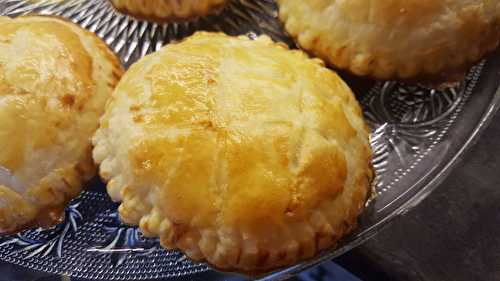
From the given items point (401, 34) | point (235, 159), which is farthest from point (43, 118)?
point (401, 34)

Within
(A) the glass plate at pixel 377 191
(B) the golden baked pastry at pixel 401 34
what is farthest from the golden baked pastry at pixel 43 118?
(B) the golden baked pastry at pixel 401 34

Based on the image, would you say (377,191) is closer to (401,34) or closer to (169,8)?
(401,34)

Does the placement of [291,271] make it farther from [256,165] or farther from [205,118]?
[205,118]

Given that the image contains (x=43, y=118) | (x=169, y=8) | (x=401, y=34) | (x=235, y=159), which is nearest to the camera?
(x=235, y=159)

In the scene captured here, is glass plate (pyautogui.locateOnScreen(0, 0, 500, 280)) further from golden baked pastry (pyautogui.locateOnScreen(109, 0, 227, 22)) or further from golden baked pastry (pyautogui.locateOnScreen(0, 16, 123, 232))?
golden baked pastry (pyautogui.locateOnScreen(109, 0, 227, 22))

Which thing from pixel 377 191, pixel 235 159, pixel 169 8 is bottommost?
pixel 377 191

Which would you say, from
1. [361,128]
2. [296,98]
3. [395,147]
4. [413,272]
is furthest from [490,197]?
[296,98]

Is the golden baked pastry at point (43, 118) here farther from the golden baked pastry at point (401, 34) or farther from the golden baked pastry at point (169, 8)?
the golden baked pastry at point (401, 34)
